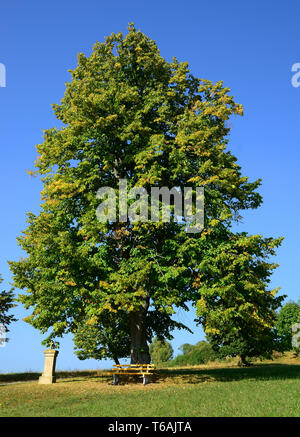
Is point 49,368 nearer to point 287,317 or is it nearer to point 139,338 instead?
point 139,338

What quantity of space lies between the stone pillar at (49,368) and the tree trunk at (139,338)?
14.1ft

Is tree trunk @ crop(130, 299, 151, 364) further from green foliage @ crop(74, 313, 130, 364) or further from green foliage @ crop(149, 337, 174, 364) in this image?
green foliage @ crop(149, 337, 174, 364)

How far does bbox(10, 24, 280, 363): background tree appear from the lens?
58.8 ft

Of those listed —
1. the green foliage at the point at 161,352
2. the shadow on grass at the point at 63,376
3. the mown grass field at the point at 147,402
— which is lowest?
the green foliage at the point at 161,352

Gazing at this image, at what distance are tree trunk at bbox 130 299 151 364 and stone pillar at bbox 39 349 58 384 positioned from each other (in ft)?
14.1

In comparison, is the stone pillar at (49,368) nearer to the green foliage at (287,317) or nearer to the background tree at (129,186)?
the background tree at (129,186)

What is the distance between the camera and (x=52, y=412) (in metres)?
11.4

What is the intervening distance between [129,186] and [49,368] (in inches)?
421

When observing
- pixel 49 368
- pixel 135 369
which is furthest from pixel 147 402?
pixel 49 368

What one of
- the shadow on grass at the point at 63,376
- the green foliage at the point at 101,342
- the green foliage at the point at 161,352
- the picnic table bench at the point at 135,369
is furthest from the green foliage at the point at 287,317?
the picnic table bench at the point at 135,369

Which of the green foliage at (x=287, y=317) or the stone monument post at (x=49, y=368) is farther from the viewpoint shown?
the green foliage at (x=287, y=317)

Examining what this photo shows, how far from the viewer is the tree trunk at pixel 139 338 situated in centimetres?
1986

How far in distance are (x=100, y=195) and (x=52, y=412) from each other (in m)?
10.7
